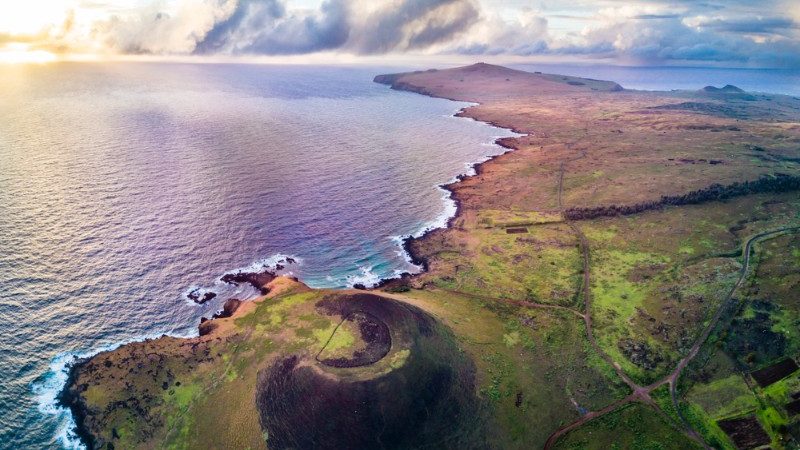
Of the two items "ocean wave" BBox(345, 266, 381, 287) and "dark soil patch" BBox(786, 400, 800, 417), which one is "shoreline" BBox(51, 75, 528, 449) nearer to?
"ocean wave" BBox(345, 266, 381, 287)

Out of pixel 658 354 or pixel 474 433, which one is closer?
pixel 474 433

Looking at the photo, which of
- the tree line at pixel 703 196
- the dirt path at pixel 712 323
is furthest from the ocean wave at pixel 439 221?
the dirt path at pixel 712 323

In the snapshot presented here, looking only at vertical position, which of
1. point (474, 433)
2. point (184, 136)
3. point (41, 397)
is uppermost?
point (184, 136)

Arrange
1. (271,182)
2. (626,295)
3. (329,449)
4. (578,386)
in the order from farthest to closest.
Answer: (271,182) → (626,295) → (578,386) → (329,449)

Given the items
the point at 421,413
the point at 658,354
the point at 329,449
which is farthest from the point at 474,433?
the point at 658,354

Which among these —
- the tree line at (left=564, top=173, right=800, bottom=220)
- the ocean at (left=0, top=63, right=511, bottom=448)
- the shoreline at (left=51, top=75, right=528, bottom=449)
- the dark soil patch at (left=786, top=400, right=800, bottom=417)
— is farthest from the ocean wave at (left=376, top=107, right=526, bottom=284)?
the dark soil patch at (left=786, top=400, right=800, bottom=417)

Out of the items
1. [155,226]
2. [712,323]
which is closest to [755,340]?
[712,323]

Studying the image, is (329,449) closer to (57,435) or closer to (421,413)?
(421,413)

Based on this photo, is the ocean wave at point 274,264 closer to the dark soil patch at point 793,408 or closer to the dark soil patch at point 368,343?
Result: the dark soil patch at point 368,343
